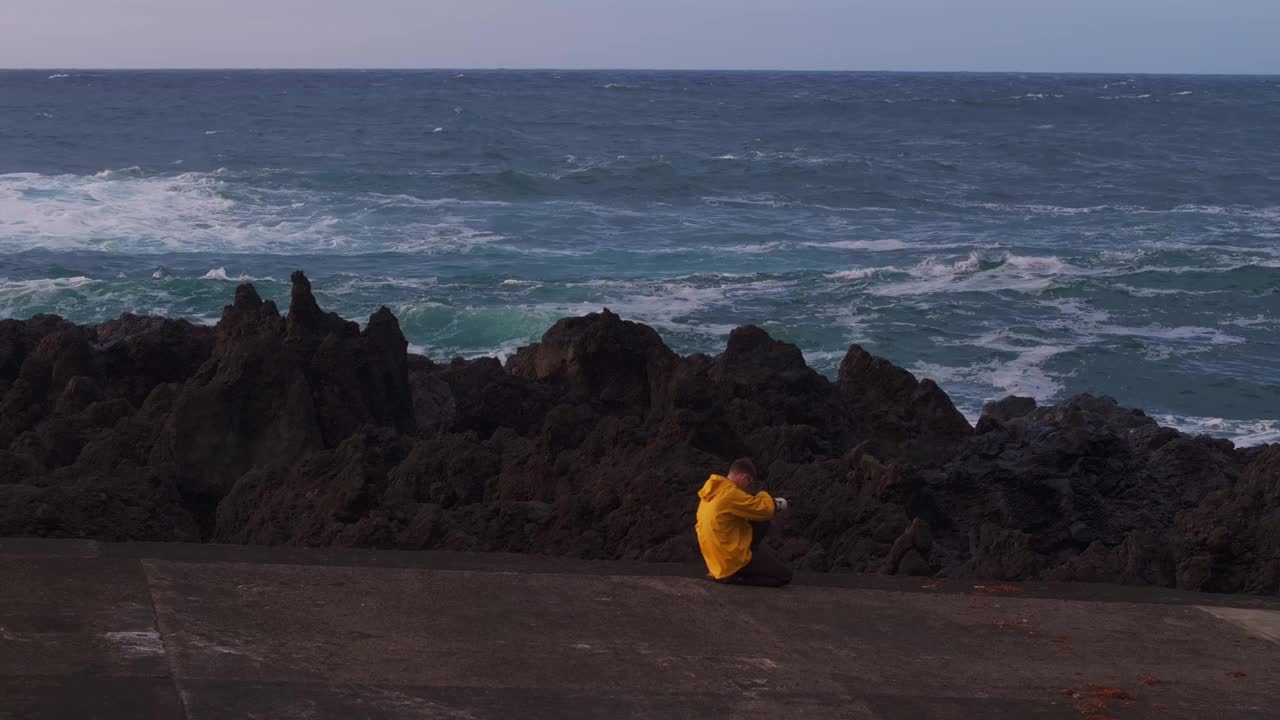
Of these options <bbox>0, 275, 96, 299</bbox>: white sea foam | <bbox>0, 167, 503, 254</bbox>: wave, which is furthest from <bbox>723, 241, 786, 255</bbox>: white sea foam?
<bbox>0, 275, 96, 299</bbox>: white sea foam

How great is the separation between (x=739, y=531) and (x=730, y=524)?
0.05 meters

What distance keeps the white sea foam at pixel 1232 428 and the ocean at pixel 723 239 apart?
0.10 metres

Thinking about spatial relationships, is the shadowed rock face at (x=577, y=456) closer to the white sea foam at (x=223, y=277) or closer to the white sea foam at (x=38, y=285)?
the white sea foam at (x=38, y=285)

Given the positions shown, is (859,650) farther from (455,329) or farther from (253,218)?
(253,218)

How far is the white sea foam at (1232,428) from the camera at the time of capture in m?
16.5

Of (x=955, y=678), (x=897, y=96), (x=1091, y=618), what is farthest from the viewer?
(x=897, y=96)

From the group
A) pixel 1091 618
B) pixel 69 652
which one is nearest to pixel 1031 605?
pixel 1091 618

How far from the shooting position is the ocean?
2139 centimetres

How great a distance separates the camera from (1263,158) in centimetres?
5434

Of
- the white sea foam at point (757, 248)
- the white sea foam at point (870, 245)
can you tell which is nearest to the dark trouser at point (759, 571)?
the white sea foam at point (757, 248)

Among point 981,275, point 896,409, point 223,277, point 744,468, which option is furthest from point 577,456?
point 981,275

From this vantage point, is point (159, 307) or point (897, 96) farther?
point (897, 96)

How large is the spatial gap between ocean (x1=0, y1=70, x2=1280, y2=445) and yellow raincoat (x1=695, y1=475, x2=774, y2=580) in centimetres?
1150

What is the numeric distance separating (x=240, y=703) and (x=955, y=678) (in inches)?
102
